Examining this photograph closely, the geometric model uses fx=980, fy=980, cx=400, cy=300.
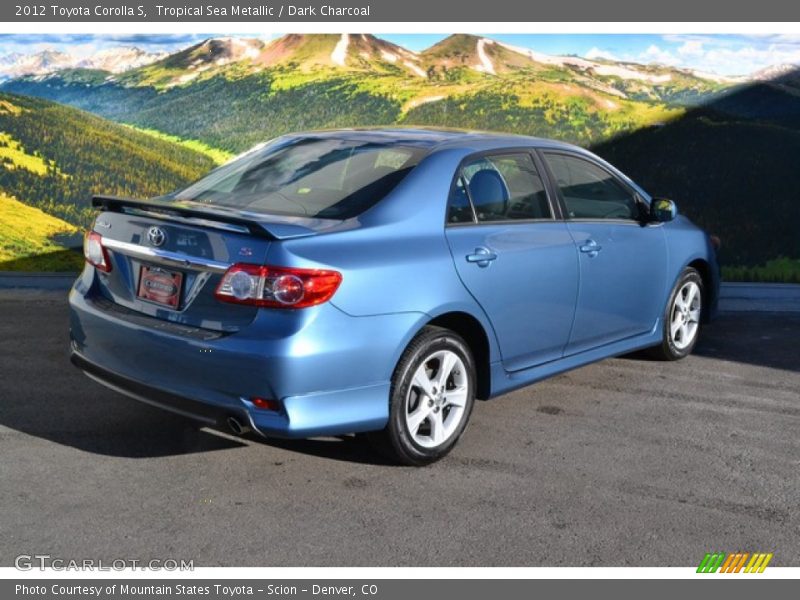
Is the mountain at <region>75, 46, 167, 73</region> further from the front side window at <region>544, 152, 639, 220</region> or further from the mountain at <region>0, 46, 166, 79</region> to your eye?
the front side window at <region>544, 152, 639, 220</region>

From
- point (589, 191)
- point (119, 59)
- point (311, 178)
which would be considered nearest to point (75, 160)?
point (119, 59)

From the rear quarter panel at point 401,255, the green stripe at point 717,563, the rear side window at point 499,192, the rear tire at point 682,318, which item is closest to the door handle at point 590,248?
the rear side window at point 499,192

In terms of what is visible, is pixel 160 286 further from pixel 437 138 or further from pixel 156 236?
pixel 437 138

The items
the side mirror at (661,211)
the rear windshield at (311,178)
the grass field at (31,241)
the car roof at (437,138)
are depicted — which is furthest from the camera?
the grass field at (31,241)

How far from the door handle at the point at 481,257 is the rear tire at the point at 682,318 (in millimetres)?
2187

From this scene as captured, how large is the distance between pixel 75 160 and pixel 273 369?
723cm

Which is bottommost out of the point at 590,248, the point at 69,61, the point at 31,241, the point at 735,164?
the point at 31,241

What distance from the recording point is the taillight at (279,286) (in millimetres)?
4164

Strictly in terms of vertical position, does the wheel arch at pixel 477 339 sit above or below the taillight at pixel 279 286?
below

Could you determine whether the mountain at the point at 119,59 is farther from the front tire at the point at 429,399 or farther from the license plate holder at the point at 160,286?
the front tire at the point at 429,399

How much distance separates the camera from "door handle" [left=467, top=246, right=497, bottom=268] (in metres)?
4.93

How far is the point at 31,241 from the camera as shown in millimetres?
10031

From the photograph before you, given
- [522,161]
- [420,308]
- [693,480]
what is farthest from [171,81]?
[693,480]

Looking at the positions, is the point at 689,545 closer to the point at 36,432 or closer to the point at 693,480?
the point at 693,480
